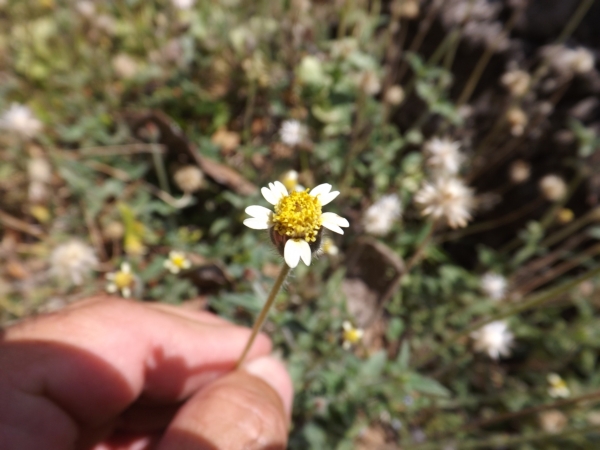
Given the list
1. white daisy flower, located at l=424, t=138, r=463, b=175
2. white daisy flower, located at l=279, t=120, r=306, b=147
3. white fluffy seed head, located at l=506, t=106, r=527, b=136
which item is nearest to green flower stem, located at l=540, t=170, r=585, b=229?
white fluffy seed head, located at l=506, t=106, r=527, b=136

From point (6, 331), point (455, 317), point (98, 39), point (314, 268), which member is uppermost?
point (98, 39)

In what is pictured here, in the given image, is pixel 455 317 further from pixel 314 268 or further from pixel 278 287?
pixel 278 287

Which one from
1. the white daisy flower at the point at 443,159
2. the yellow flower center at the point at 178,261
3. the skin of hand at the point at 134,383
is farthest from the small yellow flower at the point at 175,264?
the white daisy flower at the point at 443,159

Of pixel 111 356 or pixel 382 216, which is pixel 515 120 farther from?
pixel 111 356

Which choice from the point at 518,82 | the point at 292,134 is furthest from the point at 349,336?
the point at 518,82

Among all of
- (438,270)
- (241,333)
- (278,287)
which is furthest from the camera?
(438,270)

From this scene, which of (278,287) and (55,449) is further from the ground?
(278,287)

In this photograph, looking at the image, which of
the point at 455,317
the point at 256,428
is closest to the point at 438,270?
the point at 455,317

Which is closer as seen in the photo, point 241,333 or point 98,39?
point 241,333
